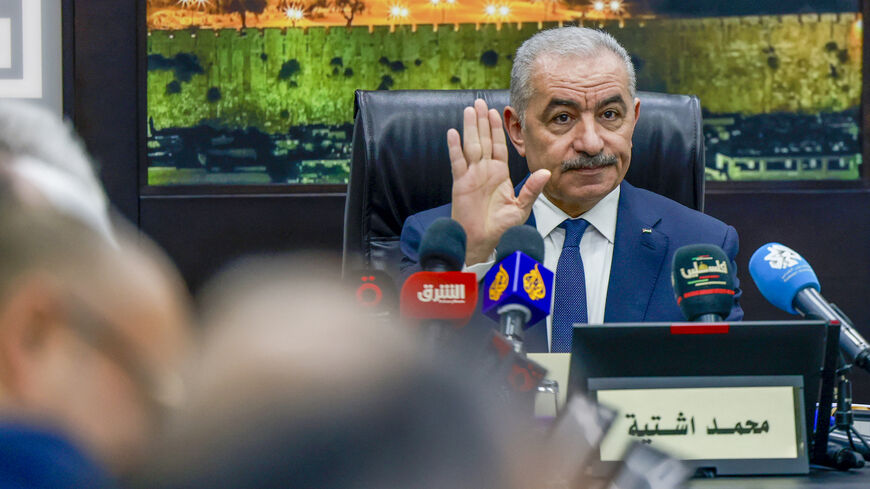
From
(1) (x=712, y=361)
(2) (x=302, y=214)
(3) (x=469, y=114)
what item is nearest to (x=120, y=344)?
(1) (x=712, y=361)

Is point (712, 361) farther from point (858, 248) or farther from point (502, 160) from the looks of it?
point (858, 248)

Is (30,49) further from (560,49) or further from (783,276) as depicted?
(783,276)

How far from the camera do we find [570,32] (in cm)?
179

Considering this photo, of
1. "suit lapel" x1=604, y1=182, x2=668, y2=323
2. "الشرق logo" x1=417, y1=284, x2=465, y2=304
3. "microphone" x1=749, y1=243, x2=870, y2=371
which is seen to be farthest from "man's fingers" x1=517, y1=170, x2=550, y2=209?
"الشرق logo" x1=417, y1=284, x2=465, y2=304

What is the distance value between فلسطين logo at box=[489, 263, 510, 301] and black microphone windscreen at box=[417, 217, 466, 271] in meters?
0.07

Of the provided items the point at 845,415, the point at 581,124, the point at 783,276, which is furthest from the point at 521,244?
the point at 581,124

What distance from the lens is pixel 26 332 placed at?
0.20 metres

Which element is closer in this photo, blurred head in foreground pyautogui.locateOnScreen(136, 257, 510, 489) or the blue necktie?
blurred head in foreground pyautogui.locateOnScreen(136, 257, 510, 489)

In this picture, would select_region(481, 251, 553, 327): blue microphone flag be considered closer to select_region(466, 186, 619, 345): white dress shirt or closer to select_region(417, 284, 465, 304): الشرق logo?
select_region(417, 284, 465, 304): الشرق logo

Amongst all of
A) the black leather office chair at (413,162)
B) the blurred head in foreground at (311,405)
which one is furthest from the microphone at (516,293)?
the black leather office chair at (413,162)

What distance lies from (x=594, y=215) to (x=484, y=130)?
32cm

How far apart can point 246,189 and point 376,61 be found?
1.87ft

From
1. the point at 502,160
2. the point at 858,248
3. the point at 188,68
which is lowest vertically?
the point at 858,248

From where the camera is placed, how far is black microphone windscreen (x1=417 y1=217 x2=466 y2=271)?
737 mm
